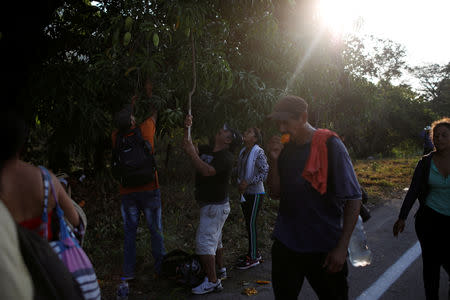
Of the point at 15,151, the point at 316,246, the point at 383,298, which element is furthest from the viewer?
the point at 383,298

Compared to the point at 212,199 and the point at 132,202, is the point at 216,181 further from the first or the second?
the point at 132,202

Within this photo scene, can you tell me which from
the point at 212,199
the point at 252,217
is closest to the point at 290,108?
the point at 212,199

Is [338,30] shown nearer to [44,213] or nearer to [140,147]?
[140,147]

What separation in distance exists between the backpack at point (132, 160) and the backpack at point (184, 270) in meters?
1.07

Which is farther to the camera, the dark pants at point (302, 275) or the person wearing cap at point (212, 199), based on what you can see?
the person wearing cap at point (212, 199)

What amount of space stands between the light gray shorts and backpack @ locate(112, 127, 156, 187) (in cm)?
76

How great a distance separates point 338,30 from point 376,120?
2160 cm

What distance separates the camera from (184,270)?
13.9 feet

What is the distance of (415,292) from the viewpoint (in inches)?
161

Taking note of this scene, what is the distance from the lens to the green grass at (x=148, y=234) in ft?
14.4

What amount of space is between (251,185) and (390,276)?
213 centimetres

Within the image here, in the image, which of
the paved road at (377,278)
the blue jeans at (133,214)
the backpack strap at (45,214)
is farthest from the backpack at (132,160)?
the backpack strap at (45,214)

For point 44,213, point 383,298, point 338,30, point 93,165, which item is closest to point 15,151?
point 44,213

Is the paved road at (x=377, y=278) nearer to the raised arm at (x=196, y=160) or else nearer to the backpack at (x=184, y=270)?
the backpack at (x=184, y=270)
